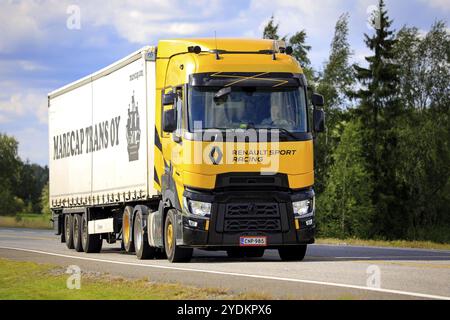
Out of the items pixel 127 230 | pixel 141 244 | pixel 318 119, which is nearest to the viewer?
pixel 318 119

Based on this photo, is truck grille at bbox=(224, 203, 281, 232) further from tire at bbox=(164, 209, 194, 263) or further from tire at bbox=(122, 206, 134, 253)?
tire at bbox=(122, 206, 134, 253)

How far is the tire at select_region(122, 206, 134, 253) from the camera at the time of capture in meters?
23.8

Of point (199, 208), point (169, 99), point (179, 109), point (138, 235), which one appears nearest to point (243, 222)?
point (199, 208)

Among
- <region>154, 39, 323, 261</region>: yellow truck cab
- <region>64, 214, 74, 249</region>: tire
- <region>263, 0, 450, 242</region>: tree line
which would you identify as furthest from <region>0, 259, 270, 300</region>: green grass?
<region>263, 0, 450, 242</region>: tree line

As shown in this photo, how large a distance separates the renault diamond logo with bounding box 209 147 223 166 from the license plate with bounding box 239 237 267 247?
5.12 ft

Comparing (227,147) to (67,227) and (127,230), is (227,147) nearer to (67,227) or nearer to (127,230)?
(127,230)

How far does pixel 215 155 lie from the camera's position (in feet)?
62.5

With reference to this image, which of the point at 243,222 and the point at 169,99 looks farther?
the point at 169,99

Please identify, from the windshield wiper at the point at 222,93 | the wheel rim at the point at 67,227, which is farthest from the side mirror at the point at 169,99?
the wheel rim at the point at 67,227

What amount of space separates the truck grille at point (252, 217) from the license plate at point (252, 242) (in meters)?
0.18

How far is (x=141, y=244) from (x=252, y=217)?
4.03 m

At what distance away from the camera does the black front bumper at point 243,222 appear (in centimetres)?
1908

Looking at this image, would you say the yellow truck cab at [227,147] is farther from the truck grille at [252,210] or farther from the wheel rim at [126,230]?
the wheel rim at [126,230]
